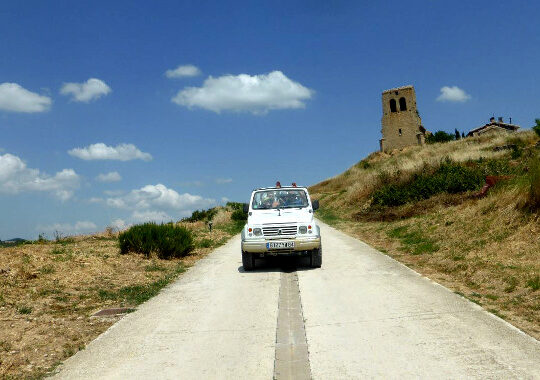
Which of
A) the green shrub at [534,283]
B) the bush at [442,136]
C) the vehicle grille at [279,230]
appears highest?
the bush at [442,136]

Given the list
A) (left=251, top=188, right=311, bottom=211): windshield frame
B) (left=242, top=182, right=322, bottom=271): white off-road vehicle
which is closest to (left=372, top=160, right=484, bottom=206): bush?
(left=251, top=188, right=311, bottom=211): windshield frame

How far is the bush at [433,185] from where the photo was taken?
66.9 feet

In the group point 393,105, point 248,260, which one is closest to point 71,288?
point 248,260

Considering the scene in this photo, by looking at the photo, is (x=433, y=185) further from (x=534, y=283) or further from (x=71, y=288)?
(x=71, y=288)

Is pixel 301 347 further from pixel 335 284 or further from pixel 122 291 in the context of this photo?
pixel 122 291

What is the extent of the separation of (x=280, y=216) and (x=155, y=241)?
4761 mm

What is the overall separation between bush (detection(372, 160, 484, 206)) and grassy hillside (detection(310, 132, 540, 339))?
46mm

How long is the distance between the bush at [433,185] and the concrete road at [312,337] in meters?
13.1

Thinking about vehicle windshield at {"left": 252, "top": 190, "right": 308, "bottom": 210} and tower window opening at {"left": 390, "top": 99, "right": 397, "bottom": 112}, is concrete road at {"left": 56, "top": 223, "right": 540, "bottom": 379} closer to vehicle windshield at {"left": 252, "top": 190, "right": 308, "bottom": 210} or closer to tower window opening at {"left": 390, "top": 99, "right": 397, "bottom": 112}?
vehicle windshield at {"left": 252, "top": 190, "right": 308, "bottom": 210}

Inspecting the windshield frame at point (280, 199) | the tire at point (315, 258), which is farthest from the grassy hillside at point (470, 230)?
the windshield frame at point (280, 199)

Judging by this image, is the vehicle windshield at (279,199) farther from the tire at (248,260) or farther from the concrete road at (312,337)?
the concrete road at (312,337)

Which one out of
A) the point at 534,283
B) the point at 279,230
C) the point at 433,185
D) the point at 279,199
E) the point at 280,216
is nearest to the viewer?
the point at 534,283

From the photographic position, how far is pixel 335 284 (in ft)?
28.9

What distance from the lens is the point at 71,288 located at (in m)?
9.22
